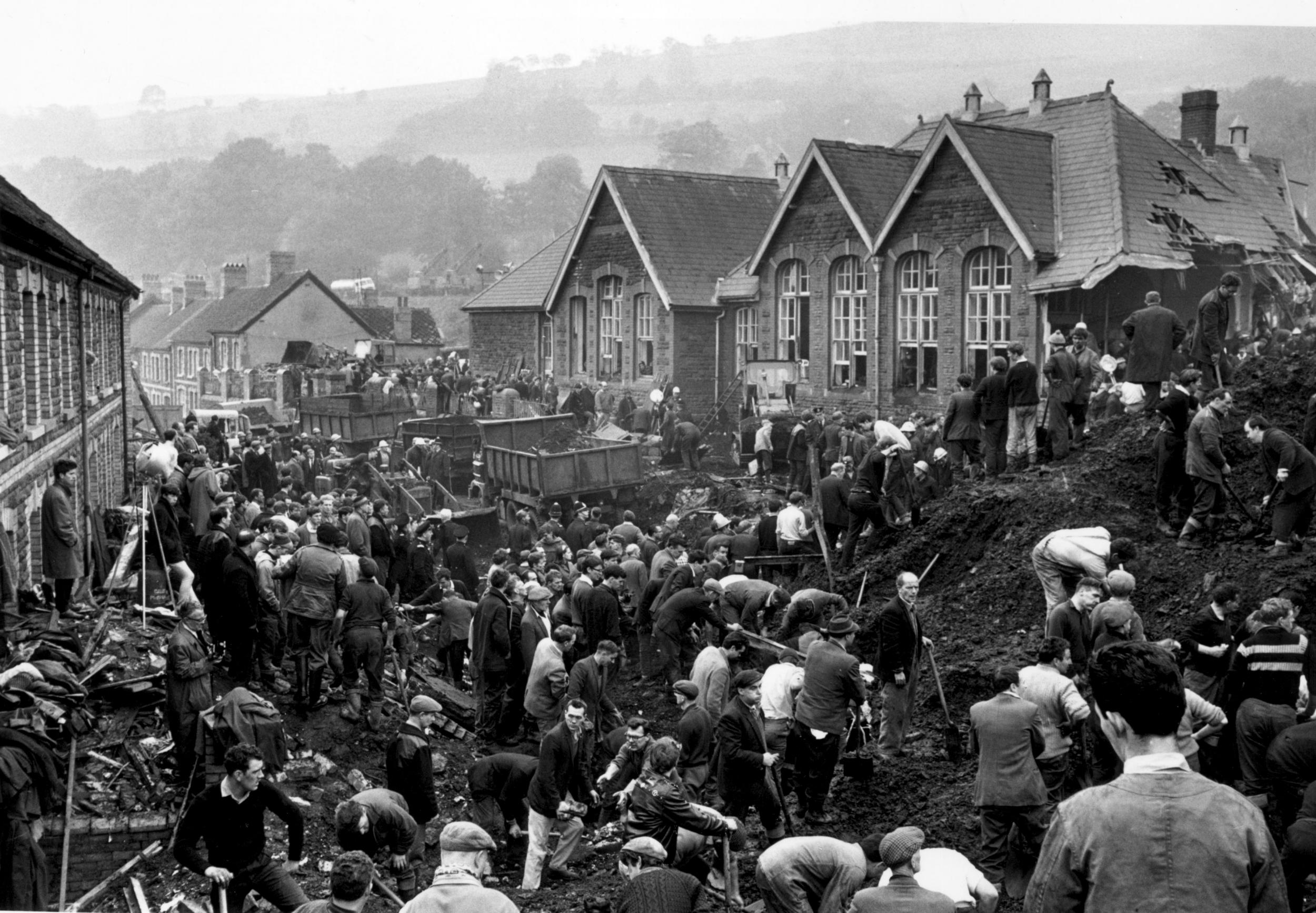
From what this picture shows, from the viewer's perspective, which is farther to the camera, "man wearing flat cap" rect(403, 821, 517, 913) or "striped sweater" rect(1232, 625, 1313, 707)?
"striped sweater" rect(1232, 625, 1313, 707)

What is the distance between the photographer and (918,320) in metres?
28.2

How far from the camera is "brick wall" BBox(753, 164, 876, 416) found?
29641mm

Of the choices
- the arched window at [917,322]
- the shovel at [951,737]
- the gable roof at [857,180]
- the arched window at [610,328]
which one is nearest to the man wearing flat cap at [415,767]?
the shovel at [951,737]

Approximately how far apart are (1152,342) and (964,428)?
Answer: 2749 mm

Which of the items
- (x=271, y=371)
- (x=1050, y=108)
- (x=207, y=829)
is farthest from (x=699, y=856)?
(x=271, y=371)

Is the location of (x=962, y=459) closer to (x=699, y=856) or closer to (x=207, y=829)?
(x=699, y=856)

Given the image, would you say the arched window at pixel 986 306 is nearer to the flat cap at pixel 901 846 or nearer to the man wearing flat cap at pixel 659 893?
the flat cap at pixel 901 846

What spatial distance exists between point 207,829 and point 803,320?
25550 mm

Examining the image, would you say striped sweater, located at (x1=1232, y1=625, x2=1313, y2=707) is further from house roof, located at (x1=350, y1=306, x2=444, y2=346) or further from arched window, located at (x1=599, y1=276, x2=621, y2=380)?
house roof, located at (x1=350, y1=306, x2=444, y2=346)

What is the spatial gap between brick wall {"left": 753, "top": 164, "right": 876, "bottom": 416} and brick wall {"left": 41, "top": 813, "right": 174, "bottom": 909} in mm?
21561

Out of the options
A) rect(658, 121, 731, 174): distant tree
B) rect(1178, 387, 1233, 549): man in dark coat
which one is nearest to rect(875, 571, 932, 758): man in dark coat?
rect(1178, 387, 1233, 549): man in dark coat

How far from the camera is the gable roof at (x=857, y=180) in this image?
96.8 feet

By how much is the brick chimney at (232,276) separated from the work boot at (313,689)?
5839 cm

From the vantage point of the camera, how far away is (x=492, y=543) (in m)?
26.8
